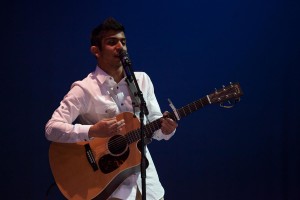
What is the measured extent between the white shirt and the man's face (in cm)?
9

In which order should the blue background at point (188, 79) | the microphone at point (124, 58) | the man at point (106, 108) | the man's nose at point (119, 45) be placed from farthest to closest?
the blue background at point (188, 79), the man's nose at point (119, 45), the man at point (106, 108), the microphone at point (124, 58)

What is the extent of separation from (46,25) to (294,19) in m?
2.02

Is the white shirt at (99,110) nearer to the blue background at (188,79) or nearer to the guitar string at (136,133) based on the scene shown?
the guitar string at (136,133)

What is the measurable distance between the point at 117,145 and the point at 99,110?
0.78 ft

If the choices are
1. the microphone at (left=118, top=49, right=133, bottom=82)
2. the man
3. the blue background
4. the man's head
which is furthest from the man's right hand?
the blue background

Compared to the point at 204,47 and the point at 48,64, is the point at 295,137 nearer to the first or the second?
the point at 204,47

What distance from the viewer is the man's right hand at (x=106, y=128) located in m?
2.18

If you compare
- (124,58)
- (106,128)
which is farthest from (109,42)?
(106,128)


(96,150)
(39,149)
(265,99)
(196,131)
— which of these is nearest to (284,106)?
(265,99)

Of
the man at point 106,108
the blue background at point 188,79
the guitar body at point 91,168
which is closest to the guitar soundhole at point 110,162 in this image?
the guitar body at point 91,168

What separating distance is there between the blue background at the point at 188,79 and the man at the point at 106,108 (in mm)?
658

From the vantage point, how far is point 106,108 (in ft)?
7.79

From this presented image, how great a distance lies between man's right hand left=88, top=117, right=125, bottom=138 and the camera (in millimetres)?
2184

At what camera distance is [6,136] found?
2977mm
